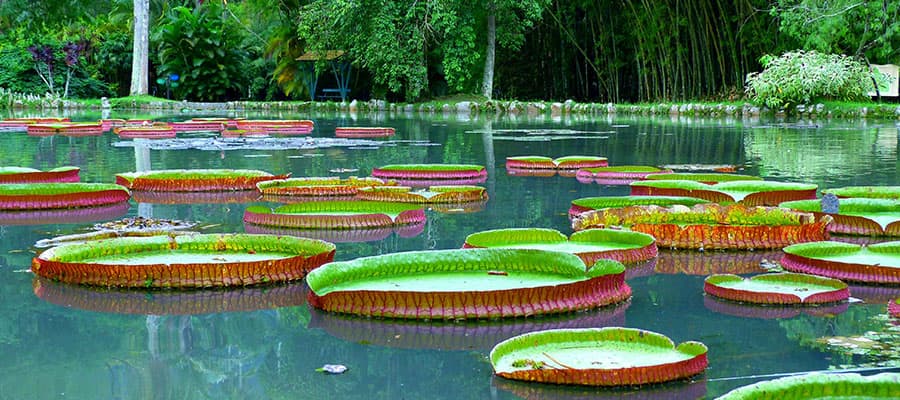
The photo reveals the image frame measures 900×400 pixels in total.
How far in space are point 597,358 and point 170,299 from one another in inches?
59.6

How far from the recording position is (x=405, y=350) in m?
2.89

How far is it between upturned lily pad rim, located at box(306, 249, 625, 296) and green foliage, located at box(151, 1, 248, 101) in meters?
26.3

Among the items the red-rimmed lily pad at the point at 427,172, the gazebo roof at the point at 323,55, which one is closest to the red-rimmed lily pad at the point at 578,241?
the red-rimmed lily pad at the point at 427,172

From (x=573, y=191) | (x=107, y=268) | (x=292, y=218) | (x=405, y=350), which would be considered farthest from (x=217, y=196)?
(x=405, y=350)

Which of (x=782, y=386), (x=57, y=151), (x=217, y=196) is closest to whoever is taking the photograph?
(x=782, y=386)

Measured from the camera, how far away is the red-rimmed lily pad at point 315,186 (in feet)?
20.6

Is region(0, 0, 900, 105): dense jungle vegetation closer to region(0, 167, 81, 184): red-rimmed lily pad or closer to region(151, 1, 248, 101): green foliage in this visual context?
region(151, 1, 248, 101): green foliage

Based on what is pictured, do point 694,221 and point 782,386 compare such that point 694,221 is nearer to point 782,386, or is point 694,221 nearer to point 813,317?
point 813,317

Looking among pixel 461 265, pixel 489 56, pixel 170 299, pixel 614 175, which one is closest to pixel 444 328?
pixel 461 265

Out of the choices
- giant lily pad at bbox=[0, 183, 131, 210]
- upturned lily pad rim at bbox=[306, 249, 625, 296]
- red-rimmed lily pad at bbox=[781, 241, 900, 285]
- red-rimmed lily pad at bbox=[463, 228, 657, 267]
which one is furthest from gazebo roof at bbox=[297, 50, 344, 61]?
upturned lily pad rim at bbox=[306, 249, 625, 296]

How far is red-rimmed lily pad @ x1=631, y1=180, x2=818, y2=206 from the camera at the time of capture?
18.7ft

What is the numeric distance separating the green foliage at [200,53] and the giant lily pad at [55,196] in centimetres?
2362

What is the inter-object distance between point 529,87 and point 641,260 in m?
25.5

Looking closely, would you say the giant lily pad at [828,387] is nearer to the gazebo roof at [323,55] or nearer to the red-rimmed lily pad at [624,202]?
the red-rimmed lily pad at [624,202]
